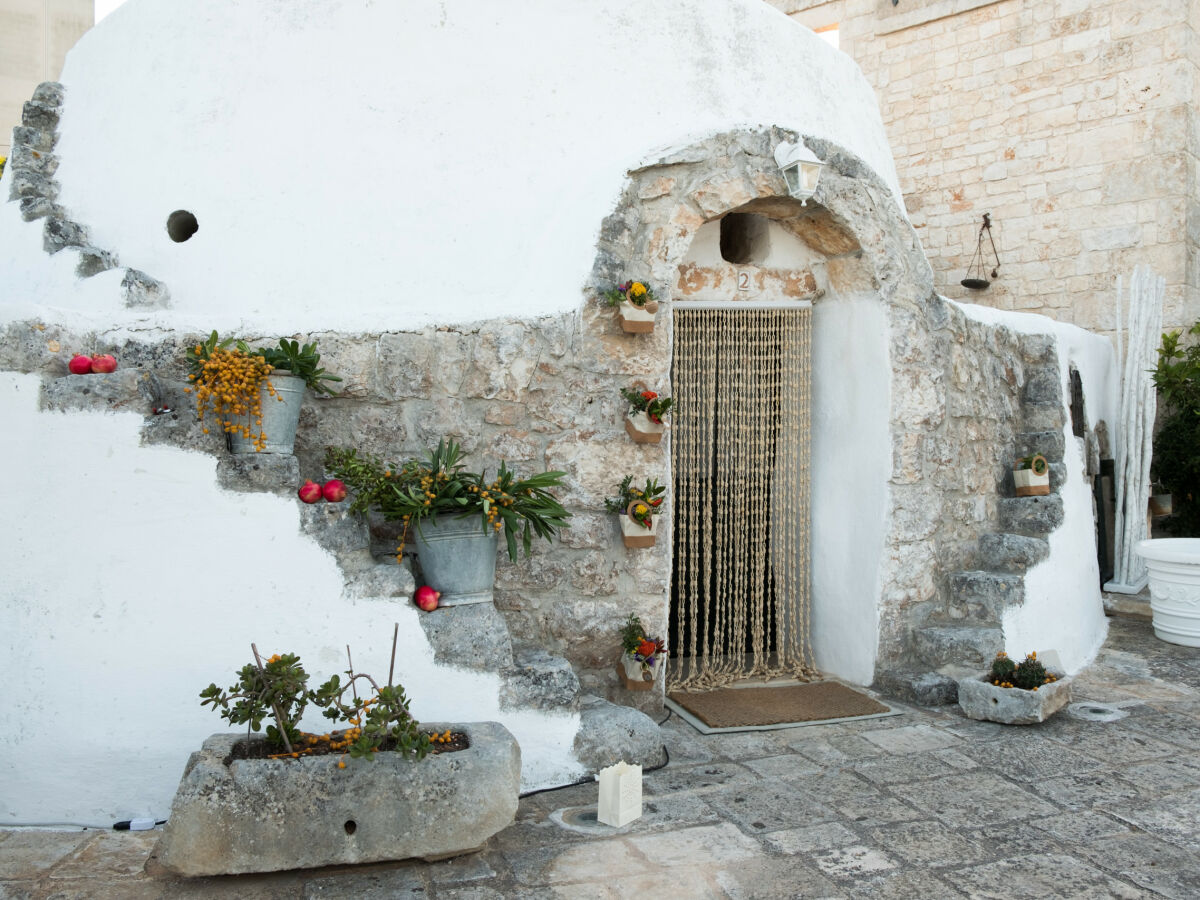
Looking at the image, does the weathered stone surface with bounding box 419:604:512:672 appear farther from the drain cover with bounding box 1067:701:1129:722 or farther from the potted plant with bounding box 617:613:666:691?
the drain cover with bounding box 1067:701:1129:722

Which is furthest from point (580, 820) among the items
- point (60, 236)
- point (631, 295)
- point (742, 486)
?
point (60, 236)

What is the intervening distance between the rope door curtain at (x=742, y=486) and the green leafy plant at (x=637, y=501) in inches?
32.1

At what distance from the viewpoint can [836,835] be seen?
11.5 ft

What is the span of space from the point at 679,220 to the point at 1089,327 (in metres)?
5.54

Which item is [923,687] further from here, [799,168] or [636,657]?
[799,168]

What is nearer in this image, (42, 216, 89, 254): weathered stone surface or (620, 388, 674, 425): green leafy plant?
(620, 388, 674, 425): green leafy plant

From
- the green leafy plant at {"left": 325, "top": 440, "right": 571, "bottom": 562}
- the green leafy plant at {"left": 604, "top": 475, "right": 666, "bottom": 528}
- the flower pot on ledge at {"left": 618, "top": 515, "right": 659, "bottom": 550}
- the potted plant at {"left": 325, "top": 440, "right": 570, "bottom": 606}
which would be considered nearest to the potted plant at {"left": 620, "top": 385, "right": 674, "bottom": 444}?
the green leafy plant at {"left": 604, "top": 475, "right": 666, "bottom": 528}

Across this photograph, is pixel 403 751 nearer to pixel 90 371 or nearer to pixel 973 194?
pixel 90 371

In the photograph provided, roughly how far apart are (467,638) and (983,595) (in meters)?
Result: 3.25

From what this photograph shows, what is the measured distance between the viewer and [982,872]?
323cm

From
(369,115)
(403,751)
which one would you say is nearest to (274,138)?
(369,115)

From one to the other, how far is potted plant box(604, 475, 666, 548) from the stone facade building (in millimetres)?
5946

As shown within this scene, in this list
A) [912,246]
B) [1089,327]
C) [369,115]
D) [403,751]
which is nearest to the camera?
[403,751]

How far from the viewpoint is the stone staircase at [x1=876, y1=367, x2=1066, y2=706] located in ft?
17.3
